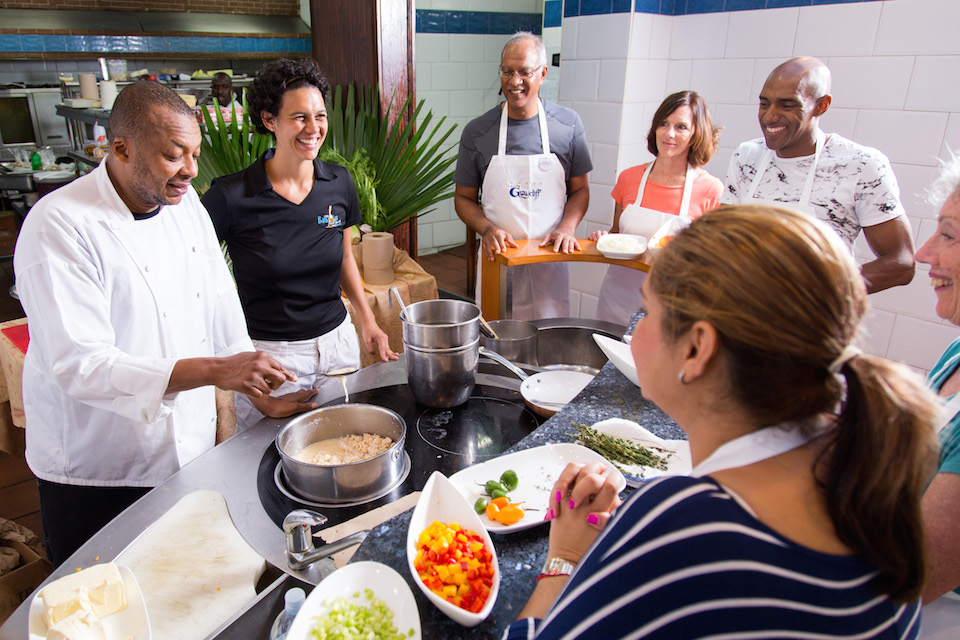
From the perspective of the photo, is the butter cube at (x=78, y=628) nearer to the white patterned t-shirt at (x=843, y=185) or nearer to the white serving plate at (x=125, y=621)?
the white serving plate at (x=125, y=621)

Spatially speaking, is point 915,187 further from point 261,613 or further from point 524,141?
point 261,613

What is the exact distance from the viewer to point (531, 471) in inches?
53.1

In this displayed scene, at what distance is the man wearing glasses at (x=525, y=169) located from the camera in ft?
10.7

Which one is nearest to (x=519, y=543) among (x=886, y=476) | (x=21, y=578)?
(x=886, y=476)

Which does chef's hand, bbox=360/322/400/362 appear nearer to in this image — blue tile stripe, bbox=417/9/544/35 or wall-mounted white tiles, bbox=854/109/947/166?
wall-mounted white tiles, bbox=854/109/947/166

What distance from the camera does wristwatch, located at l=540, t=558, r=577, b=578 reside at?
96 centimetres

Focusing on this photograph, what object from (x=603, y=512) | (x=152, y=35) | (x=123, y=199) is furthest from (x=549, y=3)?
(x=152, y=35)

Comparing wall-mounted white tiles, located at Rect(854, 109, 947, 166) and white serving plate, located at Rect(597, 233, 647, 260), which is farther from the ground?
wall-mounted white tiles, located at Rect(854, 109, 947, 166)

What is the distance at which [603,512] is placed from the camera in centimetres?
101

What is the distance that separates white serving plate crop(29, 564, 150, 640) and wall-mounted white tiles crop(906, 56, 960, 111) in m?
3.73

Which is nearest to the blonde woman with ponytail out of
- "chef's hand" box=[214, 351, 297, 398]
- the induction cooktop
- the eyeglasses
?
the induction cooktop

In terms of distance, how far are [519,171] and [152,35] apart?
7.31 meters

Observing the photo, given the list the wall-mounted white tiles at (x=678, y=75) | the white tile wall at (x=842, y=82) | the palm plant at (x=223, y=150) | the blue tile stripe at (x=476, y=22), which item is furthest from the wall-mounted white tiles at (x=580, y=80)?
the blue tile stripe at (x=476, y=22)

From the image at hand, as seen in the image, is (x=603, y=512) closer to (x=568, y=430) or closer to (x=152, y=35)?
(x=568, y=430)
